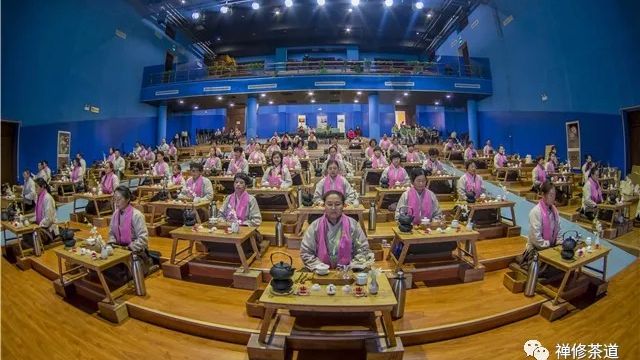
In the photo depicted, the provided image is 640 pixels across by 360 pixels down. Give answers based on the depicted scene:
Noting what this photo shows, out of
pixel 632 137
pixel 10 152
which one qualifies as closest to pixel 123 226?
pixel 10 152

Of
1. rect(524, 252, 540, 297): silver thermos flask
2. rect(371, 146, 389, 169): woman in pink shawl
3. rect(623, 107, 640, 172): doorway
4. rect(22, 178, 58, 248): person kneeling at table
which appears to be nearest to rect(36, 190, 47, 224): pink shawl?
rect(22, 178, 58, 248): person kneeling at table

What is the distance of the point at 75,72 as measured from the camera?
1061 cm

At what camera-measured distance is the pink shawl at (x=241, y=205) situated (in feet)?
13.7

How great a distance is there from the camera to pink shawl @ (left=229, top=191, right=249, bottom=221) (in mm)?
4180

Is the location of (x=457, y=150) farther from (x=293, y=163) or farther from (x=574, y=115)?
(x=293, y=163)

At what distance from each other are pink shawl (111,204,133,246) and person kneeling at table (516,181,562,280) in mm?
4978

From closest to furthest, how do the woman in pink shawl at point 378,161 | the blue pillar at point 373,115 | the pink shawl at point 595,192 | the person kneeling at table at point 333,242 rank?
the person kneeling at table at point 333,242
the pink shawl at point 595,192
the woman in pink shawl at point 378,161
the blue pillar at point 373,115

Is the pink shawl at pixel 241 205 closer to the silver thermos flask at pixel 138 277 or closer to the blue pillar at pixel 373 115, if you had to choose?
the silver thermos flask at pixel 138 277

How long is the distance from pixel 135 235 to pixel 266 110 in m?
17.9

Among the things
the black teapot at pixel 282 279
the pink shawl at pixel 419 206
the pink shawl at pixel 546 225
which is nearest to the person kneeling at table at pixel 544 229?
the pink shawl at pixel 546 225

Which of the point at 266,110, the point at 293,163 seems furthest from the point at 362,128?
the point at 293,163

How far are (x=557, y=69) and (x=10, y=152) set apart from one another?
15169mm

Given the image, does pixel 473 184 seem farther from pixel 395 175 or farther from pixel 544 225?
pixel 544 225

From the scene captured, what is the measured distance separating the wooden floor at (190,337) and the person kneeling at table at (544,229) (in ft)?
1.73
